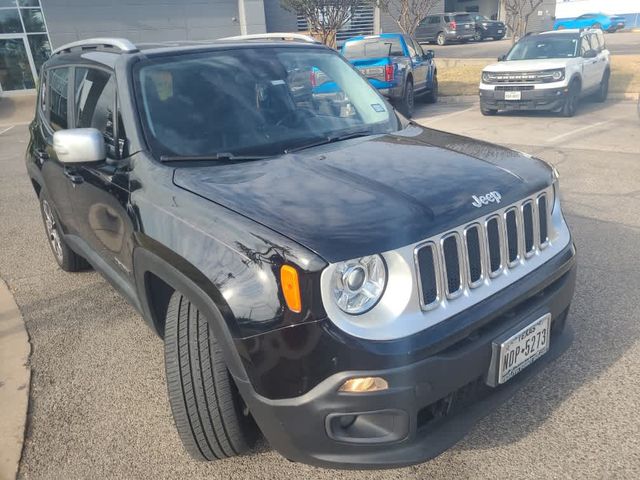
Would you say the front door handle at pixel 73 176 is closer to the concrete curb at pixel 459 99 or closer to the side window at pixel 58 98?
the side window at pixel 58 98

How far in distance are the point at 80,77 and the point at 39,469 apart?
239 cm

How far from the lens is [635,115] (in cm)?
1123

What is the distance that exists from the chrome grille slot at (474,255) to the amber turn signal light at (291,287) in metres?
0.74

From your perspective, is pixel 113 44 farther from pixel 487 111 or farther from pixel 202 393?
pixel 487 111

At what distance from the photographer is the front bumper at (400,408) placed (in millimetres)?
1889

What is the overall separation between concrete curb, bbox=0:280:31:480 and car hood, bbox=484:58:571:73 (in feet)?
33.5

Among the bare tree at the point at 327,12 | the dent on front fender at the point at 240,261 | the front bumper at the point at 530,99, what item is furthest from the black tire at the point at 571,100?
the dent on front fender at the point at 240,261

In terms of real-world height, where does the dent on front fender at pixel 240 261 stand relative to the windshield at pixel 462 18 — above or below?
below

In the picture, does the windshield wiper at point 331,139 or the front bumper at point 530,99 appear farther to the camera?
the front bumper at point 530,99

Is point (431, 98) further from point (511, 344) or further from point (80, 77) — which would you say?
point (511, 344)

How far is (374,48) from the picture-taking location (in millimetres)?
13000

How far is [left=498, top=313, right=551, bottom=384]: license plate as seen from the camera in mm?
2170

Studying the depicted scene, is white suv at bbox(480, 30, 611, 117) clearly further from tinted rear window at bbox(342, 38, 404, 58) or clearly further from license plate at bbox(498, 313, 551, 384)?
license plate at bbox(498, 313, 551, 384)

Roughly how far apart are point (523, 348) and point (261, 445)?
130 cm
